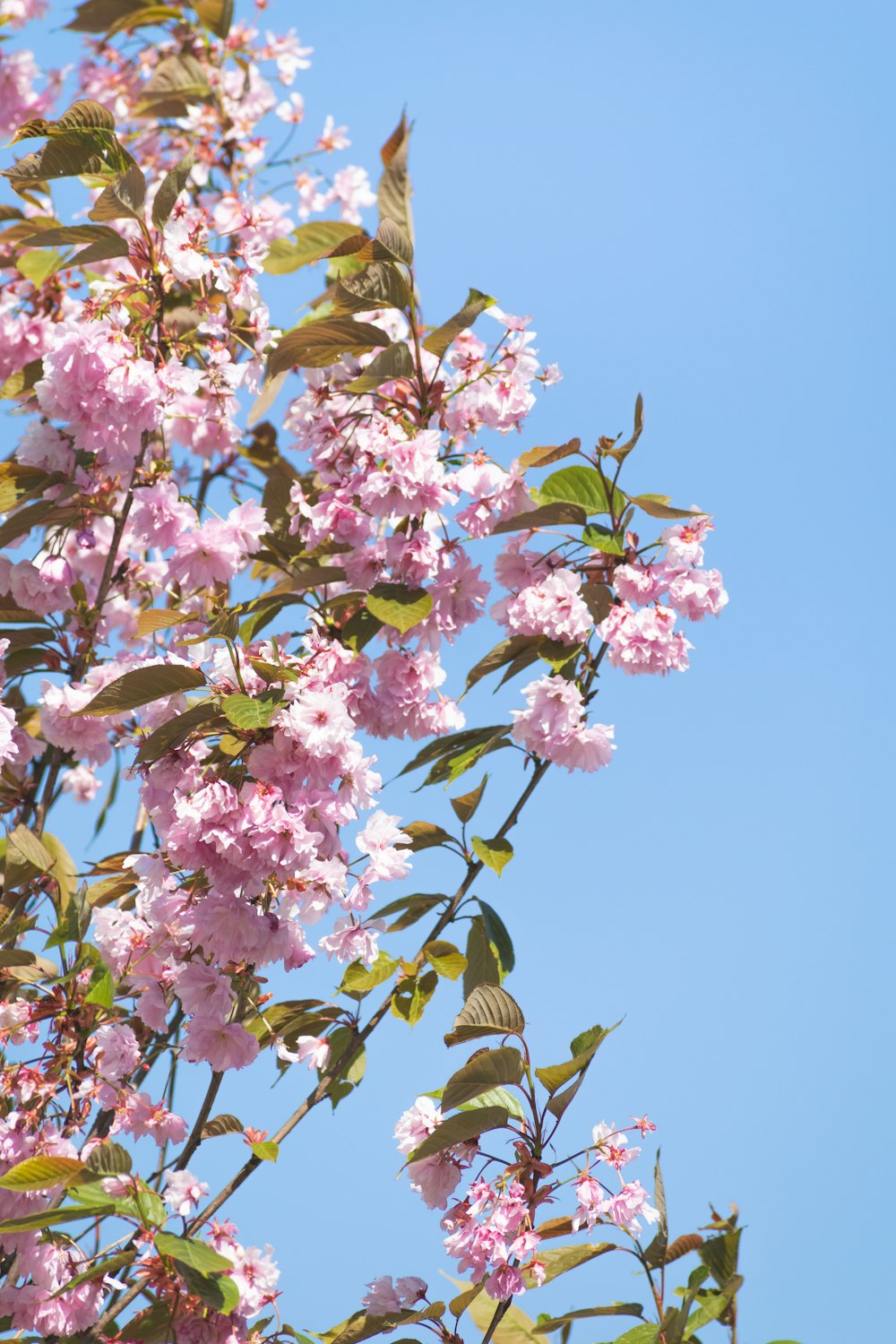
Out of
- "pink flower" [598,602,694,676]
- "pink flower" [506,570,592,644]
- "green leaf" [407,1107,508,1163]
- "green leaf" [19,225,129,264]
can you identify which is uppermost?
"green leaf" [19,225,129,264]

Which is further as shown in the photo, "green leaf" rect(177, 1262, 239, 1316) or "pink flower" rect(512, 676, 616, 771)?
"pink flower" rect(512, 676, 616, 771)

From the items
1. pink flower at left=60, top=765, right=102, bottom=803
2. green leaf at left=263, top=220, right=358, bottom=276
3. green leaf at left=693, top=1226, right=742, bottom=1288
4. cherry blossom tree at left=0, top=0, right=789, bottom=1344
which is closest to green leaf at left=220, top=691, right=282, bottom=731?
cherry blossom tree at left=0, top=0, right=789, bottom=1344

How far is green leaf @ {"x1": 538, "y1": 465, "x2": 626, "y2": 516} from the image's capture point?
223 cm

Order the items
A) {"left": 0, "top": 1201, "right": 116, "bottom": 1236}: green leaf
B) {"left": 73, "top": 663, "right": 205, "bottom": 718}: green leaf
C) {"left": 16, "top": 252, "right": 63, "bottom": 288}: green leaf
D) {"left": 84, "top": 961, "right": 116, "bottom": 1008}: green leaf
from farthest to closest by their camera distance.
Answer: {"left": 16, "top": 252, "right": 63, "bottom": 288}: green leaf → {"left": 84, "top": 961, "right": 116, "bottom": 1008}: green leaf → {"left": 73, "top": 663, "right": 205, "bottom": 718}: green leaf → {"left": 0, "top": 1201, "right": 116, "bottom": 1236}: green leaf

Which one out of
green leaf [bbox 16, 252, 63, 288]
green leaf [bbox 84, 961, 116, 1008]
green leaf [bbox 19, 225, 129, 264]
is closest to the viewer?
green leaf [bbox 84, 961, 116, 1008]

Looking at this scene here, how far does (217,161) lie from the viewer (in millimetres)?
3533

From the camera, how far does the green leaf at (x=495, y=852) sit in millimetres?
2107

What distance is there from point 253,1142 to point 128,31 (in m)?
3.17

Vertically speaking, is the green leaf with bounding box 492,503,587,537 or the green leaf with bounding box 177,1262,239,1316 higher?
the green leaf with bounding box 492,503,587,537

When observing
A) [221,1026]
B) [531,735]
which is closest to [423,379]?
[531,735]

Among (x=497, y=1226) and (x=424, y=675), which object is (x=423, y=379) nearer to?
(x=424, y=675)

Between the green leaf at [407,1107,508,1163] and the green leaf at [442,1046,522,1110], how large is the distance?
28mm

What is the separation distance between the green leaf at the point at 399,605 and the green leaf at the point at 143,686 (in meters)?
0.35

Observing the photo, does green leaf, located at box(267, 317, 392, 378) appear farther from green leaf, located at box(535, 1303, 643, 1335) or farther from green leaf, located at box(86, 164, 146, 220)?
green leaf, located at box(535, 1303, 643, 1335)
